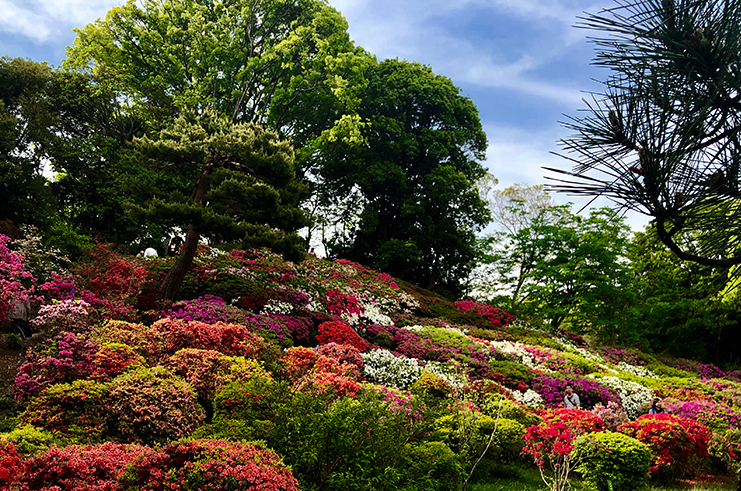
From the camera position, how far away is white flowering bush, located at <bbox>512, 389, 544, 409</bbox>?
966 centimetres

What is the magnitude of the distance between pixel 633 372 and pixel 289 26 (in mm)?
20004

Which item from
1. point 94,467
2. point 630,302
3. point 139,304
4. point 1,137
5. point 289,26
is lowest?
point 94,467

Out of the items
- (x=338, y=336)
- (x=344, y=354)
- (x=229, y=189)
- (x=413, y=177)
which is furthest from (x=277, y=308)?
(x=413, y=177)

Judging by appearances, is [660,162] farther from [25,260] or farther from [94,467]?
[25,260]

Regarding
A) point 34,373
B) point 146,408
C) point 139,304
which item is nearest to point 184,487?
point 146,408

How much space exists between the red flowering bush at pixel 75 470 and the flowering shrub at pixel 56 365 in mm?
1833

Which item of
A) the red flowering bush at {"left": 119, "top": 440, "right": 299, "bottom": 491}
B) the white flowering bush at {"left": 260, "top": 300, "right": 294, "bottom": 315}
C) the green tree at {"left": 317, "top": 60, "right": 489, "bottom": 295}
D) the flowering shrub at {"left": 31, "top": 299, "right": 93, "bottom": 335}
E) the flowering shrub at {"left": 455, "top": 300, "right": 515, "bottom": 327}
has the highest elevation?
the green tree at {"left": 317, "top": 60, "right": 489, "bottom": 295}

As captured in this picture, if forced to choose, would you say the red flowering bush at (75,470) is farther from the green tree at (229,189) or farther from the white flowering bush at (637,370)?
the white flowering bush at (637,370)

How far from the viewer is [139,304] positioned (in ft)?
32.6

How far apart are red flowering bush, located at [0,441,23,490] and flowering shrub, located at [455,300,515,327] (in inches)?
647

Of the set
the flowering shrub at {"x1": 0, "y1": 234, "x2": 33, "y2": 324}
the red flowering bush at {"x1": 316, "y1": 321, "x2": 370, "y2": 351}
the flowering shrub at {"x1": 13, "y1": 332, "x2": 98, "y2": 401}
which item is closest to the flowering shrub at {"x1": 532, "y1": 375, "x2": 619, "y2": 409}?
the red flowering bush at {"x1": 316, "y1": 321, "x2": 370, "y2": 351}

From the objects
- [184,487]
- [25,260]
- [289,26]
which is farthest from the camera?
[289,26]

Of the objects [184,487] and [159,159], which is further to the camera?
[159,159]

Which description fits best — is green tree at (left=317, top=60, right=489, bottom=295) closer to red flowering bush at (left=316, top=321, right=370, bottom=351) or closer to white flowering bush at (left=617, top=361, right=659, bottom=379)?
white flowering bush at (left=617, top=361, right=659, bottom=379)
